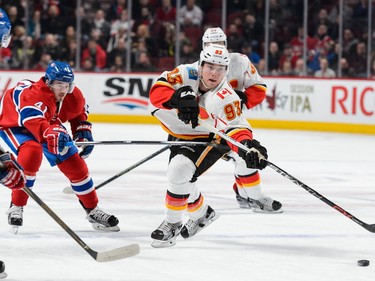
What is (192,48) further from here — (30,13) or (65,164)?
(65,164)

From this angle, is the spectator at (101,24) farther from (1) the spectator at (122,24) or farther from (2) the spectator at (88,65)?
(2) the spectator at (88,65)

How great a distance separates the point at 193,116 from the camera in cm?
432

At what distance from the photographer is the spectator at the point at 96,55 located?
11.6m

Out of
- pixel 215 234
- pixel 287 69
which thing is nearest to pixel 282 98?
pixel 287 69

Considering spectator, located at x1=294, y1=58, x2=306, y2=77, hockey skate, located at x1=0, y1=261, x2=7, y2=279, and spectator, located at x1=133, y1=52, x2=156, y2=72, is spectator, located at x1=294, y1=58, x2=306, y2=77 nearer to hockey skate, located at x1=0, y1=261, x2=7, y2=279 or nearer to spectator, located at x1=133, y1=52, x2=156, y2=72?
spectator, located at x1=133, y1=52, x2=156, y2=72

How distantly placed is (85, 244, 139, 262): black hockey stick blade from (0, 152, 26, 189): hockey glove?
1.56 ft

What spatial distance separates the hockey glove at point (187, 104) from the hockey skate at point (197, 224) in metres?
0.61

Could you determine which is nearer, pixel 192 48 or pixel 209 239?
pixel 209 239

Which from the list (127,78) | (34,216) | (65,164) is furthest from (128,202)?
(127,78)

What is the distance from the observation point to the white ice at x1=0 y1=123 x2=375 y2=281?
3941 millimetres

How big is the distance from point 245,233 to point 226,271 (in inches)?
36.4

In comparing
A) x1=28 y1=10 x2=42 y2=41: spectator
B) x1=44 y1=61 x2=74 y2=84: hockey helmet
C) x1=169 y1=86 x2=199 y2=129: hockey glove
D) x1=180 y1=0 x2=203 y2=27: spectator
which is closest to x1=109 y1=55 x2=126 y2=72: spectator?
x1=180 y1=0 x2=203 y2=27: spectator

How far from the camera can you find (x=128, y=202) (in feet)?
19.2

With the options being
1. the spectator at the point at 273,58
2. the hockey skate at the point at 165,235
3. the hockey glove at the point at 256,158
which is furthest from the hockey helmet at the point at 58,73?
the spectator at the point at 273,58
